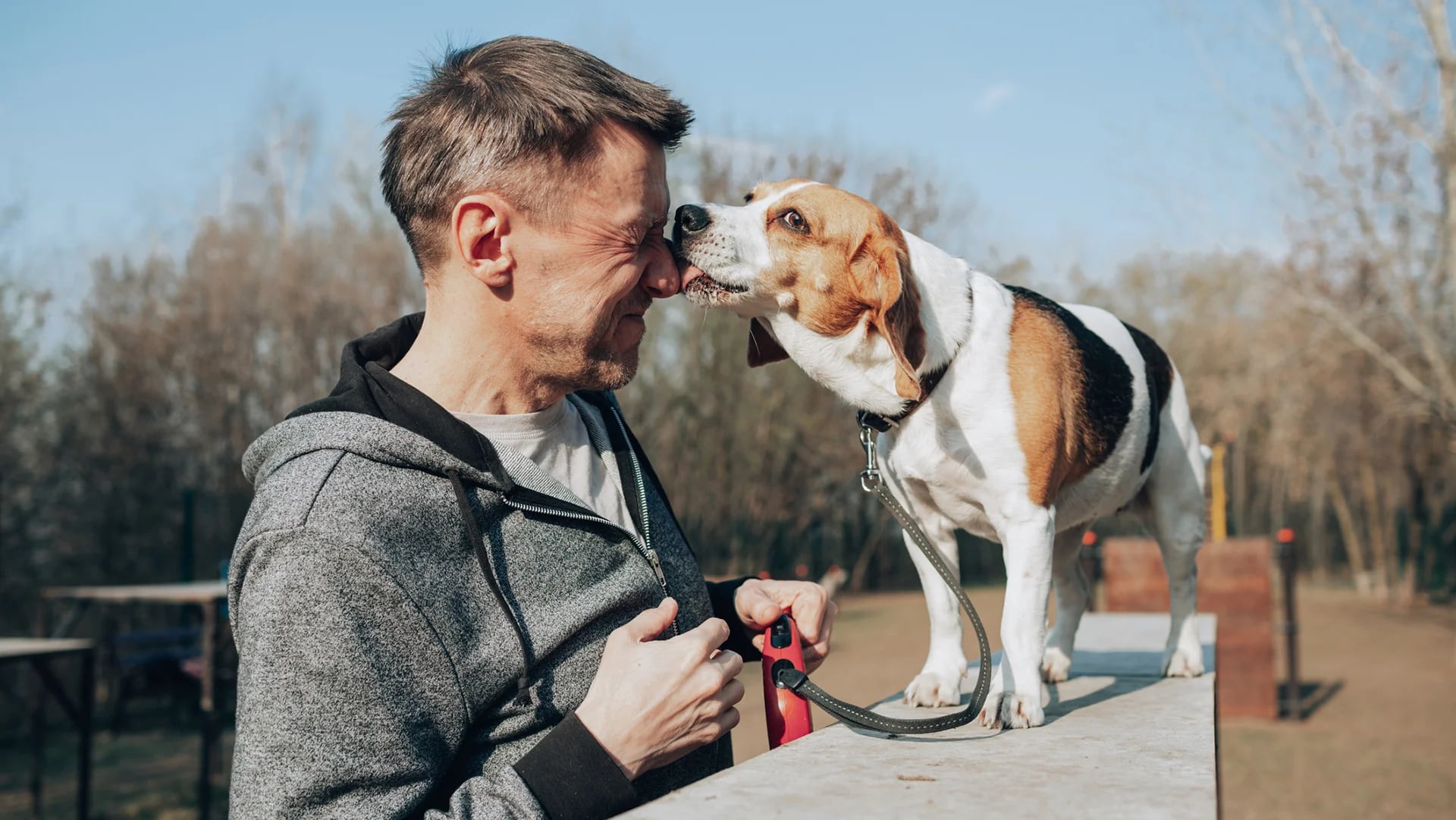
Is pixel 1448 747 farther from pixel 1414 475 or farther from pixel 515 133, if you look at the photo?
pixel 1414 475

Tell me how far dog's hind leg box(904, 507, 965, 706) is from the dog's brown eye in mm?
733

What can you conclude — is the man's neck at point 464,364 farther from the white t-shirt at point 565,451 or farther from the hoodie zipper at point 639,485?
the hoodie zipper at point 639,485

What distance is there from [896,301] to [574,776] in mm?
1302

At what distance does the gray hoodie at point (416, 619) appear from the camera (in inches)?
57.6

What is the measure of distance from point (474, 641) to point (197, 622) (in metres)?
12.1

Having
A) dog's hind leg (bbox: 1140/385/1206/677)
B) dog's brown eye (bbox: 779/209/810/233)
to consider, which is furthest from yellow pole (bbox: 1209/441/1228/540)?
dog's brown eye (bbox: 779/209/810/233)

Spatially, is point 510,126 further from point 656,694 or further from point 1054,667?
point 1054,667

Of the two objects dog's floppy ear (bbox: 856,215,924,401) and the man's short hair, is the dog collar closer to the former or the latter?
dog's floppy ear (bbox: 856,215,924,401)

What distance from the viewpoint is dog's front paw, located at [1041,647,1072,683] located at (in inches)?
118

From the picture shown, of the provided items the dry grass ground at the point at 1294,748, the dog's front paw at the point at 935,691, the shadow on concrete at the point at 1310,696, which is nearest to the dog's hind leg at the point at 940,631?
A: the dog's front paw at the point at 935,691

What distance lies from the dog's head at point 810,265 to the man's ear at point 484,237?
2.13 ft

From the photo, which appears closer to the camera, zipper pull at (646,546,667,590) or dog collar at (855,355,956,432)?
zipper pull at (646,546,667,590)

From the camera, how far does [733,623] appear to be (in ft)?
7.92

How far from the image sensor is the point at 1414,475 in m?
23.5
